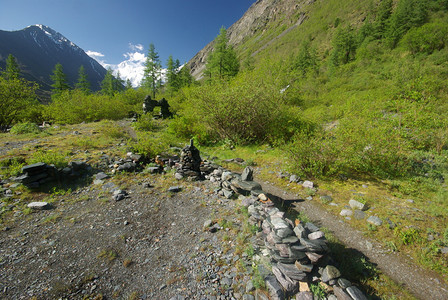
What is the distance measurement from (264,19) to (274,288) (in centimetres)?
20035

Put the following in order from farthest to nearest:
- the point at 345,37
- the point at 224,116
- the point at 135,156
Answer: the point at 345,37 < the point at 224,116 < the point at 135,156

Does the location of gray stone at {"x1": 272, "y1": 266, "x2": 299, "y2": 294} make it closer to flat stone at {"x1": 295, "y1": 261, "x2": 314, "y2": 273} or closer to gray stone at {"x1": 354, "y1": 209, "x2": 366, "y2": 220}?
flat stone at {"x1": 295, "y1": 261, "x2": 314, "y2": 273}

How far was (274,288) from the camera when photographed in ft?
9.08

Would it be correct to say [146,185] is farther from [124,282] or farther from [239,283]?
[239,283]

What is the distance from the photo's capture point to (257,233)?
4027mm

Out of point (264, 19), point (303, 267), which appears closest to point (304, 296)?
point (303, 267)

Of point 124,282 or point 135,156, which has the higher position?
point 135,156

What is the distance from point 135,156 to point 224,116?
19.1 feet

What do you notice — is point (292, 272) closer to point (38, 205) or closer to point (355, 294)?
point (355, 294)

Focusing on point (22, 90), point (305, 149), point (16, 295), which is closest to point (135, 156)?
point (16, 295)

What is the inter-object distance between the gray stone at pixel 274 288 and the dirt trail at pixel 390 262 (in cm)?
227

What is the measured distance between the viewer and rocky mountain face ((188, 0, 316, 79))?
395 ft

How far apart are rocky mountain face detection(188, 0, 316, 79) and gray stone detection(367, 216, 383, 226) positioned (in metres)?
116

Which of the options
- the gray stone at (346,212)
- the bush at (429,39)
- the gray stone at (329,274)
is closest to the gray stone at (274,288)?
the gray stone at (329,274)
